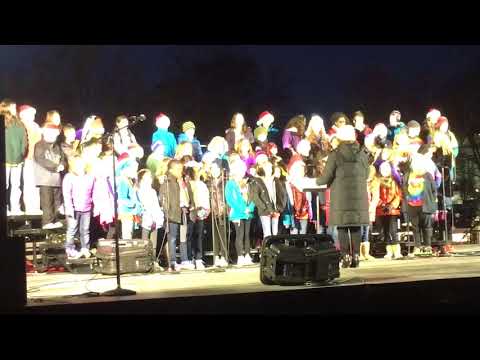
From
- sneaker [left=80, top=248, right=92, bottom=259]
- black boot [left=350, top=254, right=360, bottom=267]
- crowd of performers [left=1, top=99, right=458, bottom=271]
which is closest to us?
crowd of performers [left=1, top=99, right=458, bottom=271]

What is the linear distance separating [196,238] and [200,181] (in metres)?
0.51

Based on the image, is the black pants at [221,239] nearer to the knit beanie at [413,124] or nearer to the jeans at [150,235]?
the jeans at [150,235]

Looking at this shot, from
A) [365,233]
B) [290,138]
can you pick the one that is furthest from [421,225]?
[290,138]

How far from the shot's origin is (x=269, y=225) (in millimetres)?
8242

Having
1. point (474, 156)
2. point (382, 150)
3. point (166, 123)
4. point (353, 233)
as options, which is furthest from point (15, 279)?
point (474, 156)

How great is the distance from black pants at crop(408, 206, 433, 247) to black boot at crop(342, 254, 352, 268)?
0.90 meters

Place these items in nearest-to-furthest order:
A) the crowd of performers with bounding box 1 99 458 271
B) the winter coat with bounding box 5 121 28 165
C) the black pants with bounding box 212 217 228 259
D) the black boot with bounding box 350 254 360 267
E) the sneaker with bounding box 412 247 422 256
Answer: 1. the winter coat with bounding box 5 121 28 165
2. the crowd of performers with bounding box 1 99 458 271
3. the black boot with bounding box 350 254 360 267
4. the black pants with bounding box 212 217 228 259
5. the sneaker with bounding box 412 247 422 256

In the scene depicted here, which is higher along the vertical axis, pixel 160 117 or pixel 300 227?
Result: pixel 160 117

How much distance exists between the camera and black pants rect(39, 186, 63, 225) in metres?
7.88

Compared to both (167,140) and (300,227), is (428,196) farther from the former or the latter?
(167,140)

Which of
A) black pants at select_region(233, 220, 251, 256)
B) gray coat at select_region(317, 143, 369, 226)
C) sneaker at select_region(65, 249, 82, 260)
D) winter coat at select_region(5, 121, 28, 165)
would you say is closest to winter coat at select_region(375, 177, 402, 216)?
gray coat at select_region(317, 143, 369, 226)

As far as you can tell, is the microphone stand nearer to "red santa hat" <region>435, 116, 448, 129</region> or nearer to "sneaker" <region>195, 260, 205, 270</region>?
"sneaker" <region>195, 260, 205, 270</region>

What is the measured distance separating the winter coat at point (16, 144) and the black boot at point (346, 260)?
9.52ft

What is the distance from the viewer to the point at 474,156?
8.85 meters
